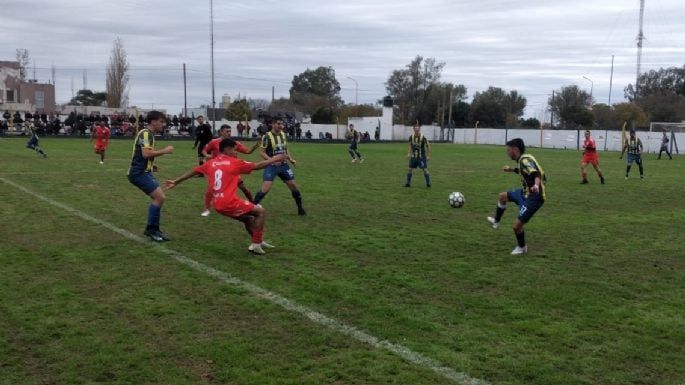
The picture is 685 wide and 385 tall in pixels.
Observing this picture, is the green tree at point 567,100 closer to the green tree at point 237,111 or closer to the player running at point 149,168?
the green tree at point 237,111

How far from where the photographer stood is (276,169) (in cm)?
1197

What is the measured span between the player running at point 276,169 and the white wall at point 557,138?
140 feet

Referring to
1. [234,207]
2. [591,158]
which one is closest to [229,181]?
[234,207]

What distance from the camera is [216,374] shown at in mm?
4574

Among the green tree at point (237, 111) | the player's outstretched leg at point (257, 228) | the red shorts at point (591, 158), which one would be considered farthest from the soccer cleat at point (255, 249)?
the green tree at point (237, 111)

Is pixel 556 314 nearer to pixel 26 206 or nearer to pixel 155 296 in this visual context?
pixel 155 296

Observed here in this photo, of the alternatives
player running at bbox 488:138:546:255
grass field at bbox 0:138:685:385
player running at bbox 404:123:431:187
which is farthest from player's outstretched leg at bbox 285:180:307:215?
player running at bbox 404:123:431:187

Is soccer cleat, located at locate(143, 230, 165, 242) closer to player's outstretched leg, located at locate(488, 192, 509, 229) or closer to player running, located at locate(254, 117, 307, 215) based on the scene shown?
player running, located at locate(254, 117, 307, 215)

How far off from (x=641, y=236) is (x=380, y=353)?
7.43 meters

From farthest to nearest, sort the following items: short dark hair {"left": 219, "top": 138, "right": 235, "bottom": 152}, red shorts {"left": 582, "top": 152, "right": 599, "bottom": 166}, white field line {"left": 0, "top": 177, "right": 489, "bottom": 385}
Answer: red shorts {"left": 582, "top": 152, "right": 599, "bottom": 166}
short dark hair {"left": 219, "top": 138, "right": 235, "bottom": 152}
white field line {"left": 0, "top": 177, "right": 489, "bottom": 385}

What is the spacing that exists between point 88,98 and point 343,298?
333ft

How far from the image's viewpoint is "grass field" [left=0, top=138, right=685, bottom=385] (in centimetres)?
475

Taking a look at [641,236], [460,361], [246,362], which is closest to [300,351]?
[246,362]

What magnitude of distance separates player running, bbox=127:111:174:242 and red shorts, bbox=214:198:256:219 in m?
1.60
